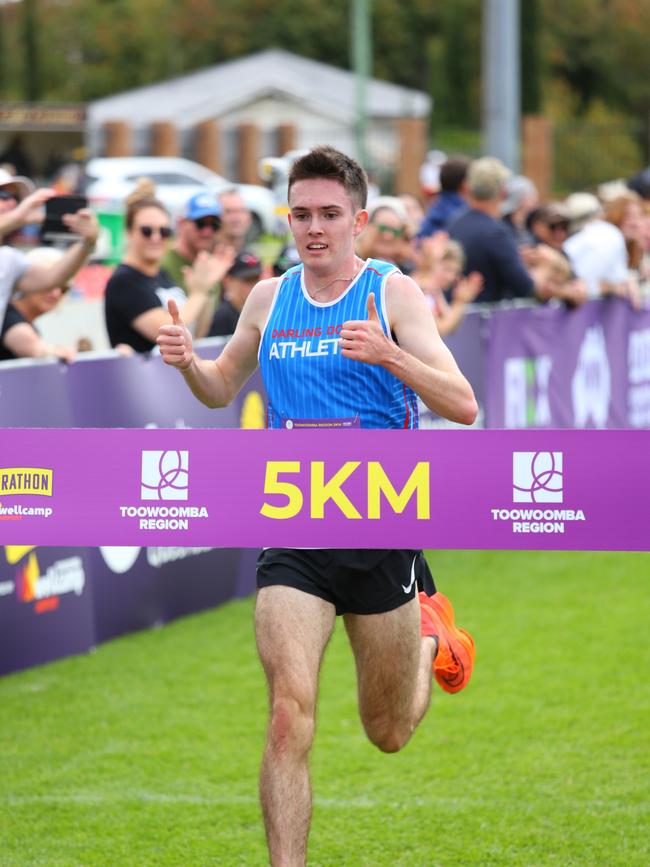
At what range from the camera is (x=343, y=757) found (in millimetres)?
6668

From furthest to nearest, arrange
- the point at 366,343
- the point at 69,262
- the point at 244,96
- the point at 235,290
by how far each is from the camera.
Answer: the point at 244,96 < the point at 235,290 < the point at 69,262 < the point at 366,343

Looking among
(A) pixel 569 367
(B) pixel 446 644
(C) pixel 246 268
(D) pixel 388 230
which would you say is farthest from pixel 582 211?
(B) pixel 446 644

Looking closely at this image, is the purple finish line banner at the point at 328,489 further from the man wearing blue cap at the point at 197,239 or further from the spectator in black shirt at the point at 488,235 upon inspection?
the spectator in black shirt at the point at 488,235

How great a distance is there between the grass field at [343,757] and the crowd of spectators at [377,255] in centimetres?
179

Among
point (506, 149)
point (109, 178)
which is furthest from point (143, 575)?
point (109, 178)

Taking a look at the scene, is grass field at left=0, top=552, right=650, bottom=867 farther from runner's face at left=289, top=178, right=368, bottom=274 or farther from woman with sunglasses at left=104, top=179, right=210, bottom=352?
runner's face at left=289, top=178, right=368, bottom=274

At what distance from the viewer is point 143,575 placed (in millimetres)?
8836

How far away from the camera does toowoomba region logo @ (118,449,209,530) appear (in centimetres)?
470

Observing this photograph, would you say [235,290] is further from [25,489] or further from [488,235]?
[25,489]

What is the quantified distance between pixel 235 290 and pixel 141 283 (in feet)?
3.47

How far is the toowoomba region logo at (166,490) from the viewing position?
4.70m

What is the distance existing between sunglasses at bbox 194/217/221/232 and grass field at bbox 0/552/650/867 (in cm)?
233

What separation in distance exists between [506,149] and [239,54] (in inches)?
2198

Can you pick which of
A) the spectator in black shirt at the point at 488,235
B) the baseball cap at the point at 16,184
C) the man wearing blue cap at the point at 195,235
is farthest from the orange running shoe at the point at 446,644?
the spectator in black shirt at the point at 488,235
